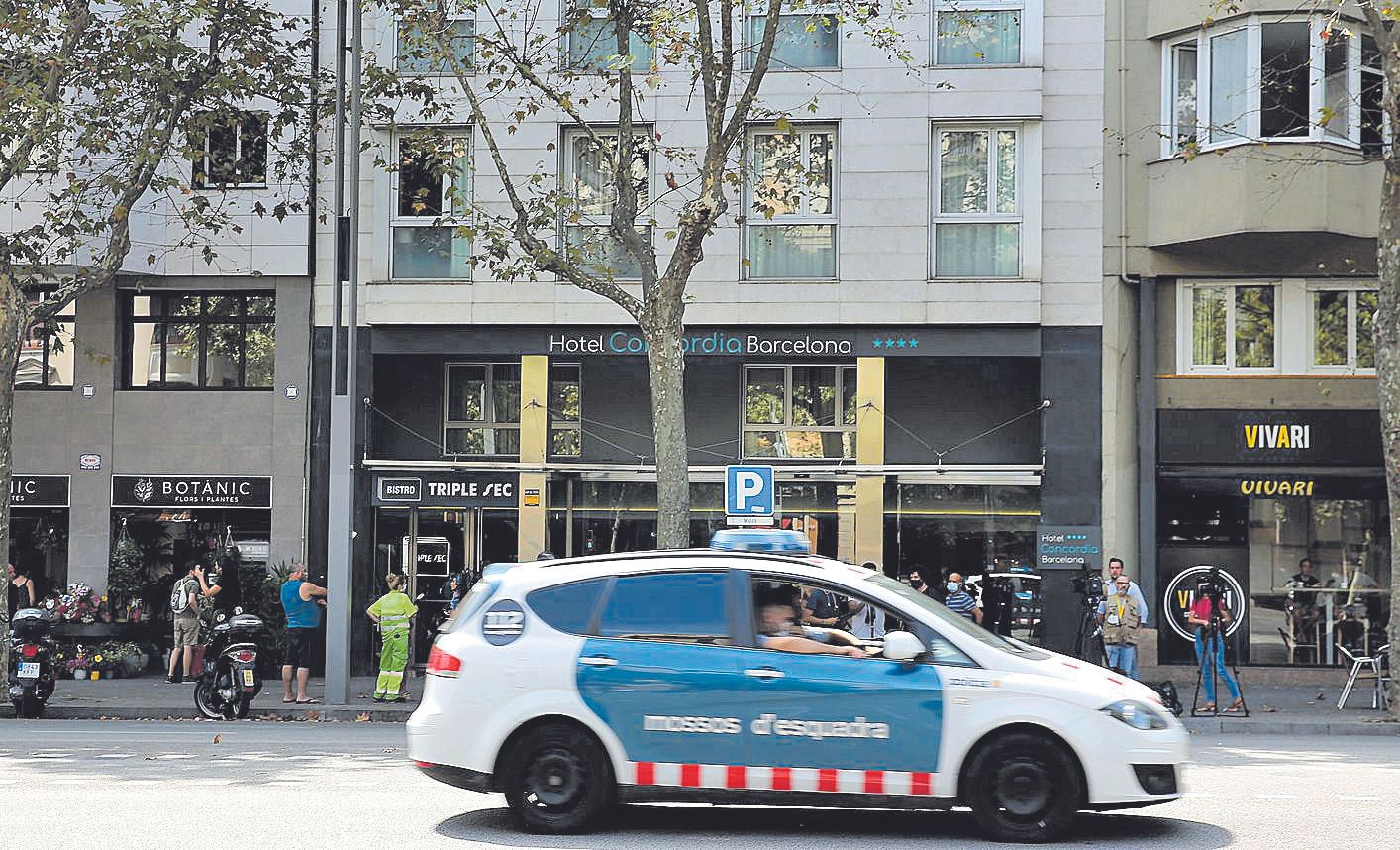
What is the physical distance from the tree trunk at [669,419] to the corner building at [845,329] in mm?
4645

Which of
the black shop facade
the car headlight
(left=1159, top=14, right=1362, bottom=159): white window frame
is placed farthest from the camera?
the black shop facade

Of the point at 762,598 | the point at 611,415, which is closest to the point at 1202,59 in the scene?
the point at 611,415

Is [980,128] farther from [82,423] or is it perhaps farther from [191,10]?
[82,423]

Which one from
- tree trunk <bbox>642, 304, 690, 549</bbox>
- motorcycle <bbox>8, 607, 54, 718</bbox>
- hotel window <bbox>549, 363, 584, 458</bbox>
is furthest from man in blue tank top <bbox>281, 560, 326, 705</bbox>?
hotel window <bbox>549, 363, 584, 458</bbox>

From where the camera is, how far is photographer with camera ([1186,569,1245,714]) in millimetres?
18906

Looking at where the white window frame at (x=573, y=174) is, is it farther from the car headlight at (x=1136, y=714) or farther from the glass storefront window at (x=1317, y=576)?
the car headlight at (x=1136, y=714)

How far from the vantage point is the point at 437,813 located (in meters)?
10.1

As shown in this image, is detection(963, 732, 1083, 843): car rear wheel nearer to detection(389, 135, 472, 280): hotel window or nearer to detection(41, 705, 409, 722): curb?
detection(41, 705, 409, 722): curb

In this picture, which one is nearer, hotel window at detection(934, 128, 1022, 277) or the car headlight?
the car headlight

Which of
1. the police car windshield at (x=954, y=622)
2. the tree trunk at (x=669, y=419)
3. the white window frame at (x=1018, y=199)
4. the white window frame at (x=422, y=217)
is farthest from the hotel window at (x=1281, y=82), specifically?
the police car windshield at (x=954, y=622)

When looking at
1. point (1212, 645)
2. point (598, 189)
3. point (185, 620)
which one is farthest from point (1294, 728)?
point (185, 620)

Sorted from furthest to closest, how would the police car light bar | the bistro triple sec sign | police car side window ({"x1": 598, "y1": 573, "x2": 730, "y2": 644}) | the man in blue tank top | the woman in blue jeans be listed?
the bistro triple sec sign
the man in blue tank top
the woman in blue jeans
the police car light bar
police car side window ({"x1": 598, "y1": 573, "x2": 730, "y2": 644})

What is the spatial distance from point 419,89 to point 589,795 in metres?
13.7

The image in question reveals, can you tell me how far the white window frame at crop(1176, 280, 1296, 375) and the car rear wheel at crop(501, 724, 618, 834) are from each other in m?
16.0
